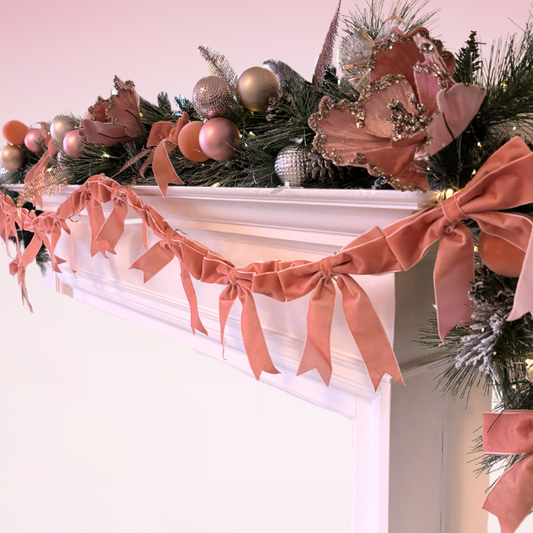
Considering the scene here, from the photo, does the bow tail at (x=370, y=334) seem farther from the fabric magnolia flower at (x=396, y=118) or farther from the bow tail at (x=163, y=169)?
the bow tail at (x=163, y=169)

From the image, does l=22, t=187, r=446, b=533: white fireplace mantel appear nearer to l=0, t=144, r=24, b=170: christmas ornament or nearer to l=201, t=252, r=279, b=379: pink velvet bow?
l=201, t=252, r=279, b=379: pink velvet bow

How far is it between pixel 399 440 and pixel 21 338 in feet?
5.73

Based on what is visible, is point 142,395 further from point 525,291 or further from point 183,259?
point 525,291

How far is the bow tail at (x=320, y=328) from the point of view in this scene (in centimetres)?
47

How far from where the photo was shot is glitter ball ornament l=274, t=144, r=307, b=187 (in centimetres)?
52

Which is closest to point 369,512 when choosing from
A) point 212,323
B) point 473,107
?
point 212,323

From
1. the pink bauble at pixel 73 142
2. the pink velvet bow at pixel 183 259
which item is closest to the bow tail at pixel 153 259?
the pink velvet bow at pixel 183 259

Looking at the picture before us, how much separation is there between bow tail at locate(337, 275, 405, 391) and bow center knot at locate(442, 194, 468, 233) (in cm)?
11

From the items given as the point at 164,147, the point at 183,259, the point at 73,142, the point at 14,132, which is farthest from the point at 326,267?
the point at 14,132

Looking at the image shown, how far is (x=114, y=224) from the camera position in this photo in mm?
793

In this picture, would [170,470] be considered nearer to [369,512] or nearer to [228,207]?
[369,512]

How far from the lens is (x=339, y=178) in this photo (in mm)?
517

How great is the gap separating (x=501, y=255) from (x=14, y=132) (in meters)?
1.26

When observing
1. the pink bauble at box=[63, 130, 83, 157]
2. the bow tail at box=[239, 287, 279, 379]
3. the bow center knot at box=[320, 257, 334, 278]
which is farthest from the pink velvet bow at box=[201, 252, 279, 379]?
the pink bauble at box=[63, 130, 83, 157]
